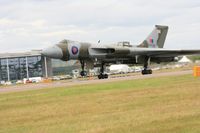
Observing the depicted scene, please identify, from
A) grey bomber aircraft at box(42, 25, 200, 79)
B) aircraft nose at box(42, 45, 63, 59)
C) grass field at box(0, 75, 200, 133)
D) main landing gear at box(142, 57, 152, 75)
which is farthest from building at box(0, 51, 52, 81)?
grass field at box(0, 75, 200, 133)

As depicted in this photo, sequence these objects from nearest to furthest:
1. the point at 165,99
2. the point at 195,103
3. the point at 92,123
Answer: the point at 92,123
the point at 195,103
the point at 165,99

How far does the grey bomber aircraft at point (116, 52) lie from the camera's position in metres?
42.4

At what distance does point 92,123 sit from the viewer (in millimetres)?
11781

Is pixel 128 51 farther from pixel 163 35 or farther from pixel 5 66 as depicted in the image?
pixel 5 66

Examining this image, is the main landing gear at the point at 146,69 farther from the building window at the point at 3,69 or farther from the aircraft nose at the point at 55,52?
the building window at the point at 3,69

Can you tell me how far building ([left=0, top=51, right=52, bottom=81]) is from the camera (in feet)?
357

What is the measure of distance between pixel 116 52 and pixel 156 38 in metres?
9.17

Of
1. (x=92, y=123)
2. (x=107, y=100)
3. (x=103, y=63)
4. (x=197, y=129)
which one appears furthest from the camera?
(x=103, y=63)

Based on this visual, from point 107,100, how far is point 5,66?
9458 centimetres

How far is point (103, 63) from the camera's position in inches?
1799

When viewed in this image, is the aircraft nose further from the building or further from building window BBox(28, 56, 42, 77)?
building window BBox(28, 56, 42, 77)

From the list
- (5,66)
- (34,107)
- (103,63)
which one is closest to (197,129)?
(34,107)

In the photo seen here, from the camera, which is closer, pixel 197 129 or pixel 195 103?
pixel 197 129

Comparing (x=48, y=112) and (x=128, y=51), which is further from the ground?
(x=128, y=51)
